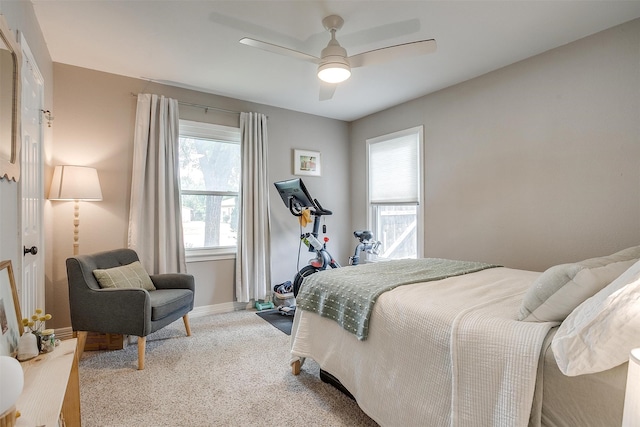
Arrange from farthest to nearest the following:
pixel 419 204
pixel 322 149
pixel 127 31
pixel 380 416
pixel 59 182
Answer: pixel 322 149 < pixel 419 204 < pixel 59 182 < pixel 127 31 < pixel 380 416

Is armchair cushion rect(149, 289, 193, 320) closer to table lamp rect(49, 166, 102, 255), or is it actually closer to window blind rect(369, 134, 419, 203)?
table lamp rect(49, 166, 102, 255)

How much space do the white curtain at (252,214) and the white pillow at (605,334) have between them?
10.6ft

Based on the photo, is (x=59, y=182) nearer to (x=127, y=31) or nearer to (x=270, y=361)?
(x=127, y=31)

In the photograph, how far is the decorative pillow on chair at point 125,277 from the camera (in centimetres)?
254

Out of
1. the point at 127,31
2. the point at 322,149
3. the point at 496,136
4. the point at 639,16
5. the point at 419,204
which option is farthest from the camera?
the point at 322,149

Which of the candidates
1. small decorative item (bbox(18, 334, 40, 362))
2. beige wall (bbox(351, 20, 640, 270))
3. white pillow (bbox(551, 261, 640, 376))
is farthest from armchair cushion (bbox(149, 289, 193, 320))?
beige wall (bbox(351, 20, 640, 270))

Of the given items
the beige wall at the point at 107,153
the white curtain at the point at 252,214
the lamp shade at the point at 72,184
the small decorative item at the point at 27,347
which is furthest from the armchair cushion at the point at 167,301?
the small decorative item at the point at 27,347

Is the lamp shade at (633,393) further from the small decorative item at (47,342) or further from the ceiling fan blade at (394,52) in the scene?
the small decorative item at (47,342)

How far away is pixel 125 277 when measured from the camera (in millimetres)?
2678

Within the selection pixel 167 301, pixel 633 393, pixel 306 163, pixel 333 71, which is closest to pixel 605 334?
pixel 633 393

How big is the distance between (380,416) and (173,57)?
318 cm

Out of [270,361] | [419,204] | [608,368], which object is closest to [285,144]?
[419,204]

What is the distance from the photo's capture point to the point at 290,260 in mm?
4297

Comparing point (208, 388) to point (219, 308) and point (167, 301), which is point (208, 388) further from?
point (219, 308)
